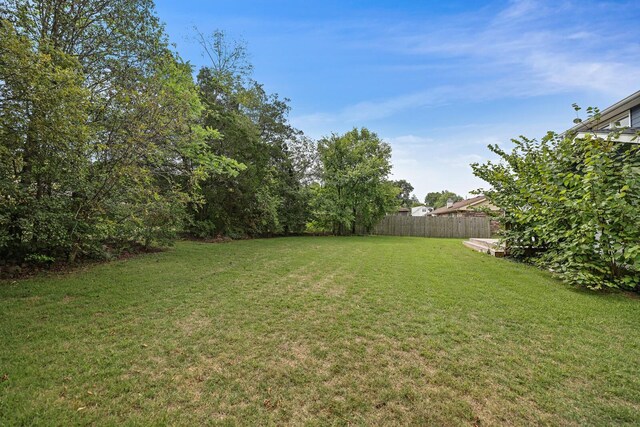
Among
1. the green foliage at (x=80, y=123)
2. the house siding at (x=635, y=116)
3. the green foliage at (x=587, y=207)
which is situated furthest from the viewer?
the house siding at (x=635, y=116)

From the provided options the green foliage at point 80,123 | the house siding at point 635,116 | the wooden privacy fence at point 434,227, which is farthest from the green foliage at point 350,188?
the green foliage at point 80,123

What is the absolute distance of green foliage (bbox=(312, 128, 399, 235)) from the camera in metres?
16.5

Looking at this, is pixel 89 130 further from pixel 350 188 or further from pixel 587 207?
pixel 350 188

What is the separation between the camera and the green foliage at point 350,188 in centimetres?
1647

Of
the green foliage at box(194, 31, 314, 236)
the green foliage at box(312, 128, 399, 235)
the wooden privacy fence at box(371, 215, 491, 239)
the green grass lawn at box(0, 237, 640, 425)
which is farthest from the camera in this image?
the wooden privacy fence at box(371, 215, 491, 239)

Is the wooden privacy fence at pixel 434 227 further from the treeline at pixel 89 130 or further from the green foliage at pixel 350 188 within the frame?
the treeline at pixel 89 130

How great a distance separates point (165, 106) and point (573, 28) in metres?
10.2

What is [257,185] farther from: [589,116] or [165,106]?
[589,116]

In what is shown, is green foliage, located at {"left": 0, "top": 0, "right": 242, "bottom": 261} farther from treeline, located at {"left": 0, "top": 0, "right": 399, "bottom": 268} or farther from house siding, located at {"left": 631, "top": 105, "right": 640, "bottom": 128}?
house siding, located at {"left": 631, "top": 105, "right": 640, "bottom": 128}

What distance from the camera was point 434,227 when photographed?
63.3 ft

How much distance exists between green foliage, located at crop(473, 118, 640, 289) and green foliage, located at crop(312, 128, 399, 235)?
34.2ft

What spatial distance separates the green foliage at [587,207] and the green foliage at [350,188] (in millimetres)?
10428

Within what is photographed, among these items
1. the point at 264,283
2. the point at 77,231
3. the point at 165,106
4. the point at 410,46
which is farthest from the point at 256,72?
the point at 264,283

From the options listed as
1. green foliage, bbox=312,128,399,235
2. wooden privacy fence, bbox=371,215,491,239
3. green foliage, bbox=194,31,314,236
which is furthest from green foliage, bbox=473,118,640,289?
wooden privacy fence, bbox=371,215,491,239
